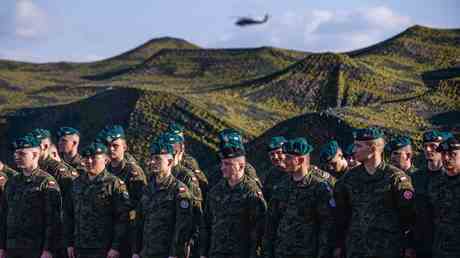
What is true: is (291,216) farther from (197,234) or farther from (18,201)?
(18,201)

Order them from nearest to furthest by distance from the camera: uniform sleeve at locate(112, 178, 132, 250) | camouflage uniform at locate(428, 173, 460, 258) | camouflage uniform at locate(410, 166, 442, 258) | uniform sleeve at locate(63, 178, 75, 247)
Result: camouflage uniform at locate(428, 173, 460, 258) < camouflage uniform at locate(410, 166, 442, 258) < uniform sleeve at locate(112, 178, 132, 250) < uniform sleeve at locate(63, 178, 75, 247)

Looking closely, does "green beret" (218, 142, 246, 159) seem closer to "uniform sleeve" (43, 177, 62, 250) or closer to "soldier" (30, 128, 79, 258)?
"uniform sleeve" (43, 177, 62, 250)

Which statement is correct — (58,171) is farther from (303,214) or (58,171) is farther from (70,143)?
(303,214)

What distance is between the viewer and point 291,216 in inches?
281

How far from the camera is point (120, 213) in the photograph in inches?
327

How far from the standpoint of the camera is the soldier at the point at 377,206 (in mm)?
6742

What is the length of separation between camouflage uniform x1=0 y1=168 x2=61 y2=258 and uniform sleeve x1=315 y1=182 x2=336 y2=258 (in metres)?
3.33

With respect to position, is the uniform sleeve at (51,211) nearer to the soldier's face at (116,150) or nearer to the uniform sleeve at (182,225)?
the soldier's face at (116,150)

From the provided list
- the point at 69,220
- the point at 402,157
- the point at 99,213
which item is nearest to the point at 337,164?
the point at 402,157

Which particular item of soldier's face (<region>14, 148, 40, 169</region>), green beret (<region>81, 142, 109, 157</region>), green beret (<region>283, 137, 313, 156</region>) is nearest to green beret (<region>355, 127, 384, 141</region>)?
green beret (<region>283, 137, 313, 156</region>)

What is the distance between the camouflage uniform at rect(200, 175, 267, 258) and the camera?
7.53 meters

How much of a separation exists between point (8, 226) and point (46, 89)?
93.9 feet

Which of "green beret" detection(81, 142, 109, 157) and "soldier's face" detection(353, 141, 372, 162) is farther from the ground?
"soldier's face" detection(353, 141, 372, 162)

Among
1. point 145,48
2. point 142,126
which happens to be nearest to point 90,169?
point 142,126
